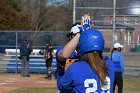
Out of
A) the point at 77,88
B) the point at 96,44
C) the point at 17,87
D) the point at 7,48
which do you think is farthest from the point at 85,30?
the point at 7,48

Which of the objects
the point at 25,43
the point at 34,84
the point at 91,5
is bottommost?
the point at 34,84

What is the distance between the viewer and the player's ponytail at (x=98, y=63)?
4.46 meters

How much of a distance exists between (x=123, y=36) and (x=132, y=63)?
1.53m

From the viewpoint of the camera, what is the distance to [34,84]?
66.7 ft

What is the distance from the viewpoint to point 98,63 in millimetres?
4457

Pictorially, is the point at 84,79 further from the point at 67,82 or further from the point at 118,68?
the point at 118,68

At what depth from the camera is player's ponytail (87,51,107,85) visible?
446 centimetres

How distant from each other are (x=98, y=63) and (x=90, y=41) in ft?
0.82

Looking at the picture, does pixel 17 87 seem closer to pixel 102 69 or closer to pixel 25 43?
pixel 25 43

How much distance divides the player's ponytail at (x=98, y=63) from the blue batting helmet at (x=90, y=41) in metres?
0.05

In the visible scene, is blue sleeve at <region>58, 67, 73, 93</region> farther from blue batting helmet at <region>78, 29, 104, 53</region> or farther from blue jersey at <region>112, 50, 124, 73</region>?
blue jersey at <region>112, 50, 124, 73</region>

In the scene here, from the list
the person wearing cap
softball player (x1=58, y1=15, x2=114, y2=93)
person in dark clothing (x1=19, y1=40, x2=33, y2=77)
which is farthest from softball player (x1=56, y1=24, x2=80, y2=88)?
person in dark clothing (x1=19, y1=40, x2=33, y2=77)

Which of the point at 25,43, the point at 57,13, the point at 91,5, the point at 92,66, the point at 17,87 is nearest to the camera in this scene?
the point at 92,66

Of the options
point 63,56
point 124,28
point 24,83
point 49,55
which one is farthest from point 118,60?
point 124,28
